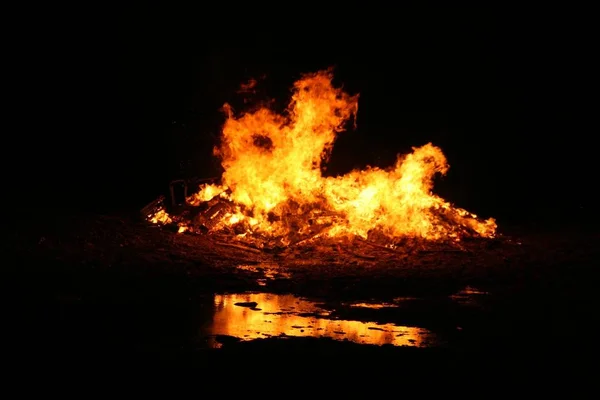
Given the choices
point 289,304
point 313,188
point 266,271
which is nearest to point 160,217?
point 313,188

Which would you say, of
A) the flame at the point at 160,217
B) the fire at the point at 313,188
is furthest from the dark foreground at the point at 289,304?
the fire at the point at 313,188

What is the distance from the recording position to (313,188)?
1548 centimetres

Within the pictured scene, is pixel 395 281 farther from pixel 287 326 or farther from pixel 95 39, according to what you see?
pixel 95 39

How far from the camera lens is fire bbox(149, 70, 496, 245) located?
14.6m

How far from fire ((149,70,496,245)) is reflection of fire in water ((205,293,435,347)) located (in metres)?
5.50

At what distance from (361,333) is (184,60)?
645 inches

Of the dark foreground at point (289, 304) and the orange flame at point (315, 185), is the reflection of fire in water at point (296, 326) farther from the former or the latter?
the orange flame at point (315, 185)

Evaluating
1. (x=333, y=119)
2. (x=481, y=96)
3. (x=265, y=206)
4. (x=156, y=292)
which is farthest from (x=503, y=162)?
(x=156, y=292)

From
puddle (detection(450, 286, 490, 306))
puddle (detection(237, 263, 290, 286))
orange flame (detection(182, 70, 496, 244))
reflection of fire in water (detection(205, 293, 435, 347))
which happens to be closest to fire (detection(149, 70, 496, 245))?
orange flame (detection(182, 70, 496, 244))

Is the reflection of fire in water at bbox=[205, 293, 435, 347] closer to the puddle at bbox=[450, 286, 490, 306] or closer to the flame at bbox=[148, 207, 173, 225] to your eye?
the puddle at bbox=[450, 286, 490, 306]

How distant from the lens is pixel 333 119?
52.2 ft

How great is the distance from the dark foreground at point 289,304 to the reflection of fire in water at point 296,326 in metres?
0.03

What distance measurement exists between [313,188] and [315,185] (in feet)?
0.33

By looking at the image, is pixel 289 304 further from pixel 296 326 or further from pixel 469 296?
pixel 469 296
